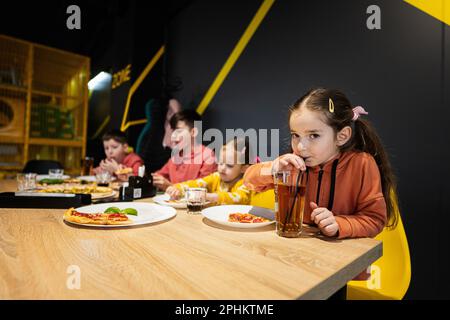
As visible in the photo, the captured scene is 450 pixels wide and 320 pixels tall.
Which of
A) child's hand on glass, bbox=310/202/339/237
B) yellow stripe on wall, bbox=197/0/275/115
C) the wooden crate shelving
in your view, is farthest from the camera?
the wooden crate shelving

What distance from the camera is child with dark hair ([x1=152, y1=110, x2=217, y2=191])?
7.43ft

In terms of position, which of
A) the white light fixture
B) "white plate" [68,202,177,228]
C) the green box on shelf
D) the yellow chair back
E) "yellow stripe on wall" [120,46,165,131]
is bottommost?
the yellow chair back

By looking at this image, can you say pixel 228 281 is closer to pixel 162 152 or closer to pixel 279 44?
pixel 279 44

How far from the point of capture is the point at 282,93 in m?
2.04

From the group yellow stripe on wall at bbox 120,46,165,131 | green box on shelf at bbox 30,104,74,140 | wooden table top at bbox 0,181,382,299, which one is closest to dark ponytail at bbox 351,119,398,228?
wooden table top at bbox 0,181,382,299

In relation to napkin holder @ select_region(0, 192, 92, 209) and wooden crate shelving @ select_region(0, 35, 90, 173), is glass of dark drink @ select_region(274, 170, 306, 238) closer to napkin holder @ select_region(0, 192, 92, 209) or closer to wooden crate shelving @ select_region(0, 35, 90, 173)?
napkin holder @ select_region(0, 192, 92, 209)

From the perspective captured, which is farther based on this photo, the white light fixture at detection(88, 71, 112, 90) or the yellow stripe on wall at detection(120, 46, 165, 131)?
the white light fixture at detection(88, 71, 112, 90)

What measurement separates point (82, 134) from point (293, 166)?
437 cm

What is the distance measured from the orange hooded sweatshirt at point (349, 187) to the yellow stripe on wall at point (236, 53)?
5.33 feet

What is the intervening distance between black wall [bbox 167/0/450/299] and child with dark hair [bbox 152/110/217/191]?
0.45 meters

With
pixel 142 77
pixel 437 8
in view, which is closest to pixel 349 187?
pixel 437 8

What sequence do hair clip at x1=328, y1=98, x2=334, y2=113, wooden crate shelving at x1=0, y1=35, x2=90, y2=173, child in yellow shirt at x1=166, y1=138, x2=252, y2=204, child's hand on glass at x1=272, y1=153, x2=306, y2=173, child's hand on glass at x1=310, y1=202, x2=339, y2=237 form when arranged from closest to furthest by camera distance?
1. child's hand on glass at x1=310, y1=202, x2=339, y2=237
2. child's hand on glass at x1=272, y1=153, x2=306, y2=173
3. hair clip at x1=328, y1=98, x2=334, y2=113
4. child in yellow shirt at x1=166, y1=138, x2=252, y2=204
5. wooden crate shelving at x1=0, y1=35, x2=90, y2=173

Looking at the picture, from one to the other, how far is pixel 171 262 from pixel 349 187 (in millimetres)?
779

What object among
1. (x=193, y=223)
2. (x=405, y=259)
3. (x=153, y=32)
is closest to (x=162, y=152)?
(x=153, y=32)
